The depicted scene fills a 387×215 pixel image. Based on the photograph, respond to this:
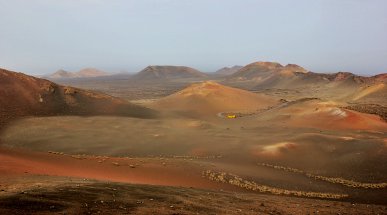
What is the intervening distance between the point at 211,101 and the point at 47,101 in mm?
28064

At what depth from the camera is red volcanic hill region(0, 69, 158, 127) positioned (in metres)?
42.2

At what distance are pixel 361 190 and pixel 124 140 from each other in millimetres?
20451

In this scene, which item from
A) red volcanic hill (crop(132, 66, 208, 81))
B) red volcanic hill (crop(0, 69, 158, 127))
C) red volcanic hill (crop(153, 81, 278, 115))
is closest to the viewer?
red volcanic hill (crop(0, 69, 158, 127))

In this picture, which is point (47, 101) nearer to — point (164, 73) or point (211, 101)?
point (211, 101)

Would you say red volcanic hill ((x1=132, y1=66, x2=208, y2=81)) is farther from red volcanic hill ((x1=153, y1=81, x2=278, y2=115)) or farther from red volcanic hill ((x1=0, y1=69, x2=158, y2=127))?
red volcanic hill ((x1=0, y1=69, x2=158, y2=127))

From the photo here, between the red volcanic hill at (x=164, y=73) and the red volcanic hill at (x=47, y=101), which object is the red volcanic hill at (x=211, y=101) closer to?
the red volcanic hill at (x=47, y=101)

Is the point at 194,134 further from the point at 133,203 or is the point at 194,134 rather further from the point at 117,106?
the point at 133,203

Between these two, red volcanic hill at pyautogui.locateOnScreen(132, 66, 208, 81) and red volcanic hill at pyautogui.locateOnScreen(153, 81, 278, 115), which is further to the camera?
red volcanic hill at pyautogui.locateOnScreen(132, 66, 208, 81)

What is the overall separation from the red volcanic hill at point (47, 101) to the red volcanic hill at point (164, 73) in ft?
393

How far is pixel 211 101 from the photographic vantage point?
213 ft

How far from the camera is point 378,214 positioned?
16.5m

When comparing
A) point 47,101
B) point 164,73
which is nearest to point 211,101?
point 47,101

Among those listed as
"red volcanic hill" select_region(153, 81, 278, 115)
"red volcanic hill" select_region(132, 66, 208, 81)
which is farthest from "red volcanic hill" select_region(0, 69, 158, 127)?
"red volcanic hill" select_region(132, 66, 208, 81)

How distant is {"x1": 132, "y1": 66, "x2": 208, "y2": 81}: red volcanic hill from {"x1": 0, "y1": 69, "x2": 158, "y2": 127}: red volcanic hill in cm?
11992
